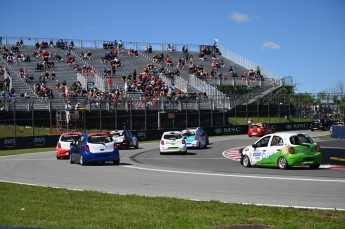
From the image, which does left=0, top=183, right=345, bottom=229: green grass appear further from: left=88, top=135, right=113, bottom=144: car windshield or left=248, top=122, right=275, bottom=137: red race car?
left=248, top=122, right=275, bottom=137: red race car

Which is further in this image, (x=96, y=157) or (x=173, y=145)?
(x=173, y=145)

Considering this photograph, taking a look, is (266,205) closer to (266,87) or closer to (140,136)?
(140,136)

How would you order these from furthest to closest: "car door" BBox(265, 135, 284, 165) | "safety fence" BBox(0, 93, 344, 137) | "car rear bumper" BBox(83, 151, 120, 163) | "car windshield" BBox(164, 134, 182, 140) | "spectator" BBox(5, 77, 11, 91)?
"spectator" BBox(5, 77, 11, 91) < "safety fence" BBox(0, 93, 344, 137) < "car windshield" BBox(164, 134, 182, 140) < "car rear bumper" BBox(83, 151, 120, 163) < "car door" BBox(265, 135, 284, 165)

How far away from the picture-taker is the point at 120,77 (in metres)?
64.9

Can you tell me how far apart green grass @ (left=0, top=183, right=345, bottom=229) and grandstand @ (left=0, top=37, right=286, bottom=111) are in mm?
35003

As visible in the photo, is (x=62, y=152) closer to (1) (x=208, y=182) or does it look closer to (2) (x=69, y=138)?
(2) (x=69, y=138)

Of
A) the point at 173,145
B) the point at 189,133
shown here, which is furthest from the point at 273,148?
the point at 189,133

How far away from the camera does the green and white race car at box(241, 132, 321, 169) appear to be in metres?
22.1

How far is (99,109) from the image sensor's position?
52.5m

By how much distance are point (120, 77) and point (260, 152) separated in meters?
42.6

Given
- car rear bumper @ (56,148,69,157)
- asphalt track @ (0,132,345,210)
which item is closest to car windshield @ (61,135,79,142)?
car rear bumper @ (56,148,69,157)

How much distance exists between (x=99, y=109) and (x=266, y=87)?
91.5 ft

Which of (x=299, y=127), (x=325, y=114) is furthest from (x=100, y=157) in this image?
(x=325, y=114)

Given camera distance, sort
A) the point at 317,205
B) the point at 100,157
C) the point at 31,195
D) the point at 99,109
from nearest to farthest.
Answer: the point at 317,205 → the point at 31,195 → the point at 100,157 → the point at 99,109
